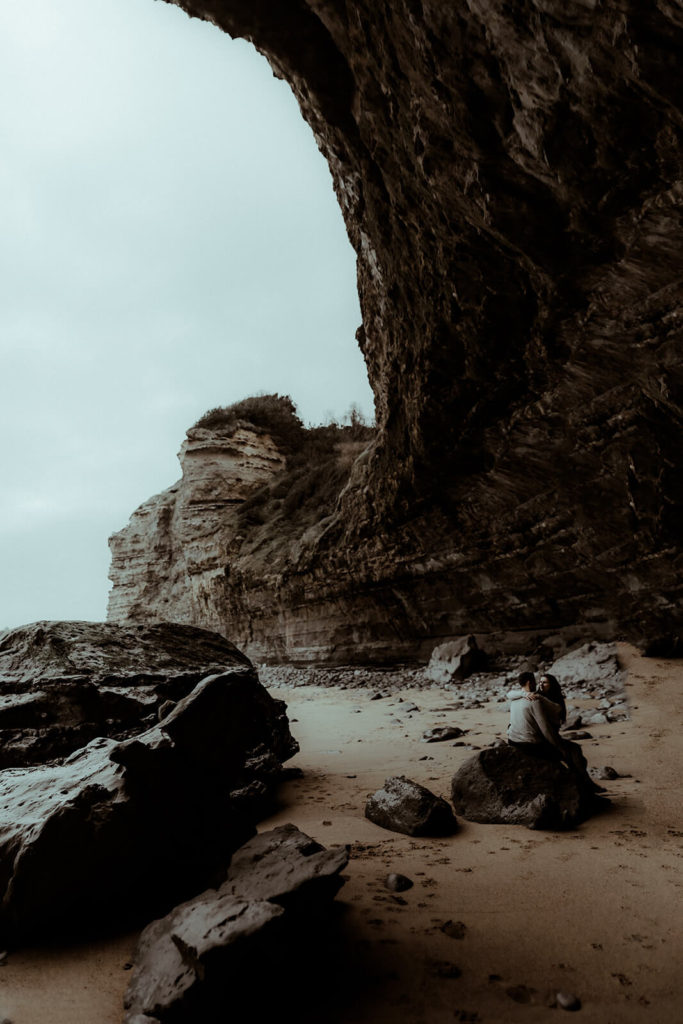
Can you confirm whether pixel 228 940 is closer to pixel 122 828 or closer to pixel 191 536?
pixel 122 828

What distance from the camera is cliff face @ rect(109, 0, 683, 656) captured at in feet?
17.8

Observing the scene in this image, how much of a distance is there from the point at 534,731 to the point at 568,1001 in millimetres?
2863

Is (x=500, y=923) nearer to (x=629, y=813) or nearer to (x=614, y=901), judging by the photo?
(x=614, y=901)

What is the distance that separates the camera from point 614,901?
3277mm

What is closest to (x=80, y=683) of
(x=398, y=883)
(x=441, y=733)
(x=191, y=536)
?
(x=398, y=883)

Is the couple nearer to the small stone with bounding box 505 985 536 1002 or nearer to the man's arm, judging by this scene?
the man's arm

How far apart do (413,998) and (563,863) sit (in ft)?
5.95

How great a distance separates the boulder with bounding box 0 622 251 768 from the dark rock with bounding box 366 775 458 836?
2209mm

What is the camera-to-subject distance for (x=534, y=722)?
518 centimetres

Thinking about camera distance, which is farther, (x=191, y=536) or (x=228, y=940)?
(x=191, y=536)

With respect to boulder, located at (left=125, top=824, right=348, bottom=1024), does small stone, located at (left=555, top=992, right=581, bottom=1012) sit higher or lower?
lower

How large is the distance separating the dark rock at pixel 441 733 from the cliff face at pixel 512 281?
5.38 meters

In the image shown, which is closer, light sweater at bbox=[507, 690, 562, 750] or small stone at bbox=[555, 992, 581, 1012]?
small stone at bbox=[555, 992, 581, 1012]

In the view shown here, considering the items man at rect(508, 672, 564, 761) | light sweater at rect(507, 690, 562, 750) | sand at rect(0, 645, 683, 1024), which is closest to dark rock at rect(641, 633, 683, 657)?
sand at rect(0, 645, 683, 1024)
